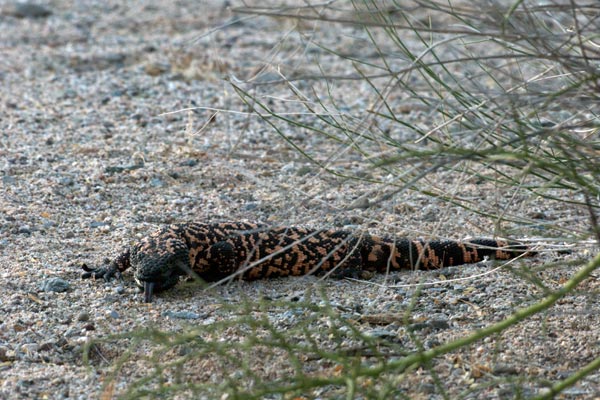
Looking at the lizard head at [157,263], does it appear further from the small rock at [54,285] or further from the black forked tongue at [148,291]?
the small rock at [54,285]

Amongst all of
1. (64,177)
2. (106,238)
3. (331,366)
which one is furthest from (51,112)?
(331,366)

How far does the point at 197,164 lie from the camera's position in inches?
256

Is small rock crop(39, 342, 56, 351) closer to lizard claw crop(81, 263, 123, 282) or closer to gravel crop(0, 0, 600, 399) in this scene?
gravel crop(0, 0, 600, 399)

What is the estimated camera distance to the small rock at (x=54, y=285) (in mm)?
4504

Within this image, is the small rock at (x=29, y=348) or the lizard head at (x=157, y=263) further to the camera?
the lizard head at (x=157, y=263)

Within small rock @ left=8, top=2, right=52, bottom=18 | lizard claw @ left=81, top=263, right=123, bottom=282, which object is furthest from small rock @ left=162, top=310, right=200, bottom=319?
small rock @ left=8, top=2, right=52, bottom=18

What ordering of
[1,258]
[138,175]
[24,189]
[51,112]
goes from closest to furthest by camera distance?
[1,258]
[24,189]
[138,175]
[51,112]

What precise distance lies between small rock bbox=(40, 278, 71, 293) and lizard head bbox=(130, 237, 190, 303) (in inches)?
13.1

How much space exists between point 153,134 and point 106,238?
79.6 inches

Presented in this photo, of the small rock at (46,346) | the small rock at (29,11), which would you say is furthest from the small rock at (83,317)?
the small rock at (29,11)

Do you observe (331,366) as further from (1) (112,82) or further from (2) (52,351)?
(1) (112,82)

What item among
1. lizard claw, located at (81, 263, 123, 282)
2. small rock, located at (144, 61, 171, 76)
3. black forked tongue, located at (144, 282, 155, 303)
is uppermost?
small rock, located at (144, 61, 171, 76)

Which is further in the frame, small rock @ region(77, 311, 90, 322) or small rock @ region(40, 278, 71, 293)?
small rock @ region(40, 278, 71, 293)

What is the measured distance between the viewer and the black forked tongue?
4.50 m
